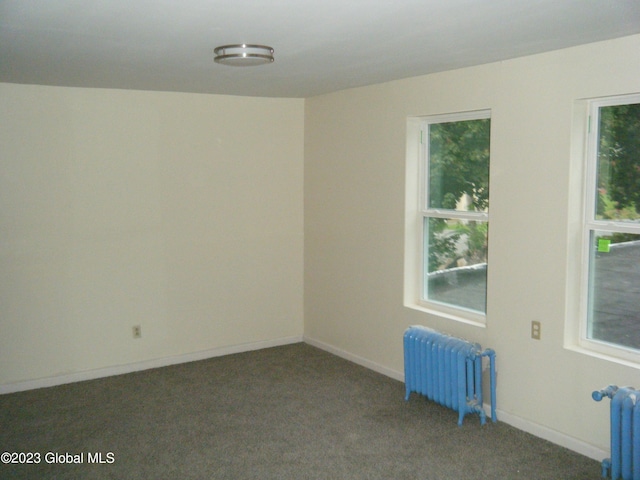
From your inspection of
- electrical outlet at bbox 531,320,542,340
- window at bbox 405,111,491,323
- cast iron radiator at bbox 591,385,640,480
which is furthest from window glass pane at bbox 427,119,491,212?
cast iron radiator at bbox 591,385,640,480

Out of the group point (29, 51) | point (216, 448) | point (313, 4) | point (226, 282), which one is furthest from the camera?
point (226, 282)

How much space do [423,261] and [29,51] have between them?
118 inches

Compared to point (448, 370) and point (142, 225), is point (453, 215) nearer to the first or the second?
point (448, 370)

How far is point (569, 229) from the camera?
349 cm

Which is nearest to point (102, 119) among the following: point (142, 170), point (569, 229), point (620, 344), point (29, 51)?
point (142, 170)

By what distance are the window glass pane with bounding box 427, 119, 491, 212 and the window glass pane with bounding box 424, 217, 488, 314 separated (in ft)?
0.47

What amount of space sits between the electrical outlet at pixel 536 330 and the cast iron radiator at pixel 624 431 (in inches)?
23.4

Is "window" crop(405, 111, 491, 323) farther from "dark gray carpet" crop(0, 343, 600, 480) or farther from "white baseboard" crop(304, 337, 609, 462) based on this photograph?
"dark gray carpet" crop(0, 343, 600, 480)

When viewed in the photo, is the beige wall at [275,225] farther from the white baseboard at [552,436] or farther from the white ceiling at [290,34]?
the white ceiling at [290,34]

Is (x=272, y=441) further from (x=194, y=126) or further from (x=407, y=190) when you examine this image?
(x=194, y=126)

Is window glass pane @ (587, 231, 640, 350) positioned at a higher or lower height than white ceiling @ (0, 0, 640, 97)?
lower

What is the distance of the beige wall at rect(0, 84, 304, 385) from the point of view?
14.9ft

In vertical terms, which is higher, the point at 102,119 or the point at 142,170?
the point at 102,119

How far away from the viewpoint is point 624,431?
9.89ft
